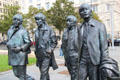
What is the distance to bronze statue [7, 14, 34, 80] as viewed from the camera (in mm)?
4645

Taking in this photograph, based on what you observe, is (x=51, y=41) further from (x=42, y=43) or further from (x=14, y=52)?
(x=14, y=52)

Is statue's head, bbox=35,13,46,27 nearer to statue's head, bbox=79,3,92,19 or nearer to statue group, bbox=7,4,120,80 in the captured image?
statue group, bbox=7,4,120,80

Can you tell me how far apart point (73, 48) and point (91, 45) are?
1.55 metres

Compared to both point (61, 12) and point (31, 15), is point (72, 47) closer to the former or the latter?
point (61, 12)

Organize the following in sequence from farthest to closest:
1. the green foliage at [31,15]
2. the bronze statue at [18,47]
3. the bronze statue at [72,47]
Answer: the green foliage at [31,15] → the bronze statue at [72,47] → the bronze statue at [18,47]

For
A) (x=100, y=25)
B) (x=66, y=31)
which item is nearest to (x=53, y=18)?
(x=66, y=31)

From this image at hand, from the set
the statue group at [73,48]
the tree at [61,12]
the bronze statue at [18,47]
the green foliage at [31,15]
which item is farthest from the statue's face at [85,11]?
the green foliage at [31,15]

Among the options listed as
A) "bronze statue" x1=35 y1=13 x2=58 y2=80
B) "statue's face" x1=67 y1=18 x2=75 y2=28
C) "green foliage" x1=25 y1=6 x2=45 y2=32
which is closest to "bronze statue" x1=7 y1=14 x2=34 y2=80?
"bronze statue" x1=35 y1=13 x2=58 y2=80

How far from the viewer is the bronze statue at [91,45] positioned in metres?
3.57

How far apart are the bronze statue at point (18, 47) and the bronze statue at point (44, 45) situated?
1.37 ft

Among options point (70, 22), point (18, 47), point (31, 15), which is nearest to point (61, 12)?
point (31, 15)

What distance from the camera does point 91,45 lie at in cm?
359

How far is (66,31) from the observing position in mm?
5340

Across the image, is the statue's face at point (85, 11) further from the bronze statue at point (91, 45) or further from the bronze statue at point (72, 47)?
the bronze statue at point (72, 47)
